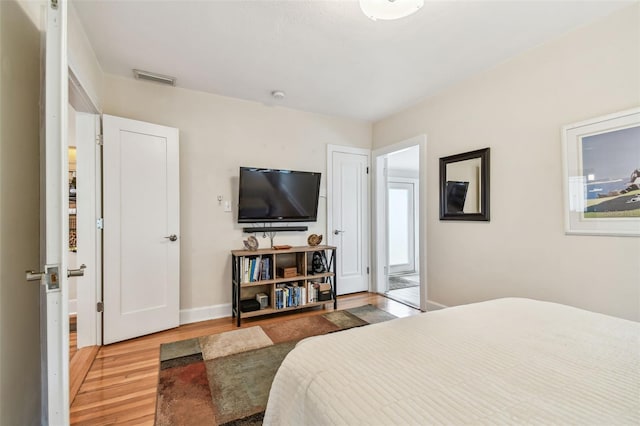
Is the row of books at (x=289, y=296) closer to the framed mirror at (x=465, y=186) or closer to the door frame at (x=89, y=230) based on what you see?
the door frame at (x=89, y=230)

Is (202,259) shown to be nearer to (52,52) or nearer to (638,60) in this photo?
(52,52)

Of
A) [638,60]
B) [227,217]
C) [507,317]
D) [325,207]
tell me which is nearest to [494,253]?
[507,317]

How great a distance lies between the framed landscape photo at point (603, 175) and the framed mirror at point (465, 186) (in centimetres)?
64

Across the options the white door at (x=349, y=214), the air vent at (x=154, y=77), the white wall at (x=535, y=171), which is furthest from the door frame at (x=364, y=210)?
the air vent at (x=154, y=77)

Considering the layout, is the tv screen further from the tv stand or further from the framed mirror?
the tv stand

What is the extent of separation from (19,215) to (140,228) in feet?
5.03

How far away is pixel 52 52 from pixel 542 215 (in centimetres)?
311

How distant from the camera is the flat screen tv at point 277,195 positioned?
3.18 meters

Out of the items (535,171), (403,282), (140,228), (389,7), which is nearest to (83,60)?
(140,228)

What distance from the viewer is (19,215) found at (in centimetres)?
119

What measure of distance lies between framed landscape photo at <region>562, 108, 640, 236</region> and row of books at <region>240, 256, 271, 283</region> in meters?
2.72

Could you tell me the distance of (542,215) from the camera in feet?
7.39

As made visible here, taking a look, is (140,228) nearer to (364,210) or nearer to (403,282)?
(364,210)

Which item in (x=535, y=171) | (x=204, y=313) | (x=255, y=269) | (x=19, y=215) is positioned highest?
(x=535, y=171)
